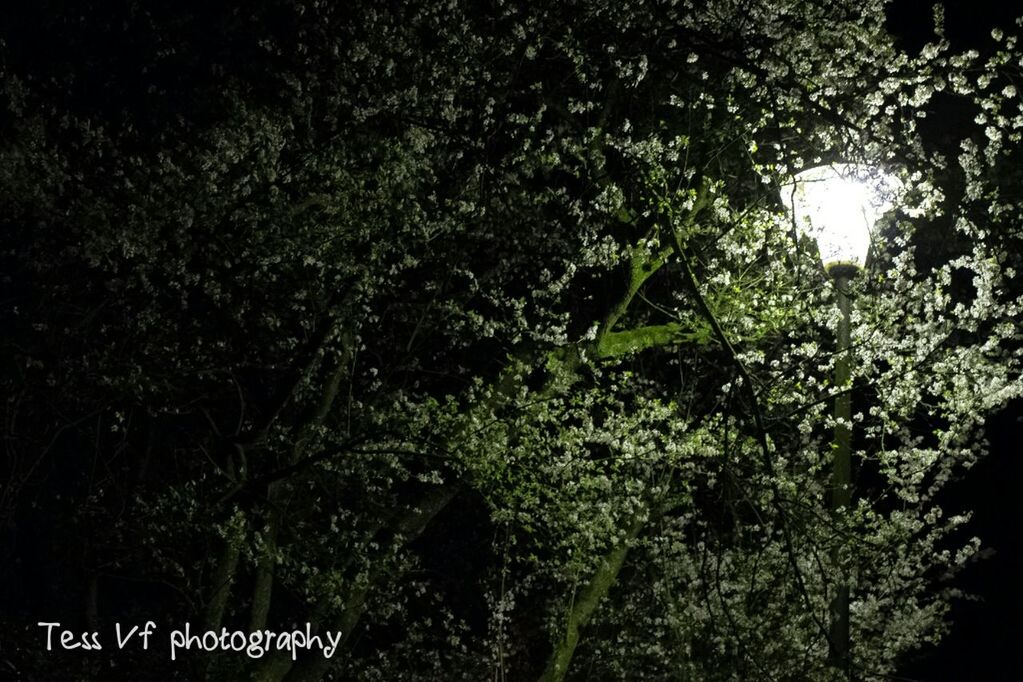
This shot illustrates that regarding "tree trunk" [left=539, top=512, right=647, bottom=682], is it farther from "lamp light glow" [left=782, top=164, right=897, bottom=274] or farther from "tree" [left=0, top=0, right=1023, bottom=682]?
"lamp light glow" [left=782, top=164, right=897, bottom=274]

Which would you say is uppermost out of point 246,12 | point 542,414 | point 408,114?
point 246,12

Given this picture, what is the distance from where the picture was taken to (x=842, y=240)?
735 centimetres

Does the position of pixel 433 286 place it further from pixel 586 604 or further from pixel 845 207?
pixel 845 207

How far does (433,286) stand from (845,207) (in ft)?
16.1

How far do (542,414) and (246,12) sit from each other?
4.91 m

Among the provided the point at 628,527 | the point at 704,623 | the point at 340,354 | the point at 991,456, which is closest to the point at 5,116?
the point at 340,354

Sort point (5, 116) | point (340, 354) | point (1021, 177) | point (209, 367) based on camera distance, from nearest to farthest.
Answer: point (5, 116)
point (1021, 177)
point (209, 367)
point (340, 354)

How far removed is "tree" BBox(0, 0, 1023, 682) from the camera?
26.2ft

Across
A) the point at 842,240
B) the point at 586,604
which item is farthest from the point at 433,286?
the point at 842,240

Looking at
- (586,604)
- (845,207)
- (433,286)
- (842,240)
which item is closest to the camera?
(845,207)

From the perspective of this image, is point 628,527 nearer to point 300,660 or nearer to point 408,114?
point 300,660

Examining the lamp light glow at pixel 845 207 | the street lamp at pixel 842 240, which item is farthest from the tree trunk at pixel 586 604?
the lamp light glow at pixel 845 207

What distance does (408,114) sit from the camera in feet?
28.8

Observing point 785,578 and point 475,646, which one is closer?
point 785,578
